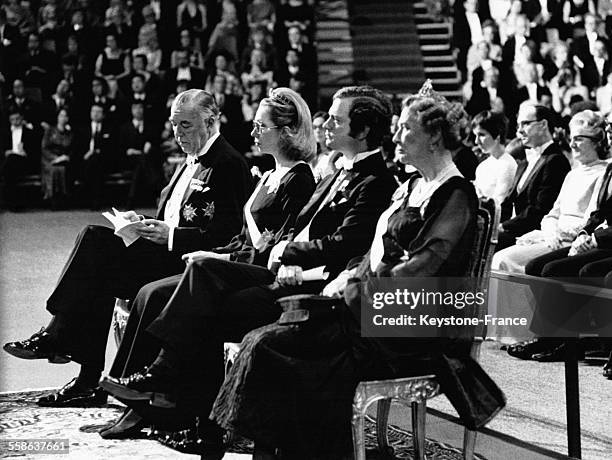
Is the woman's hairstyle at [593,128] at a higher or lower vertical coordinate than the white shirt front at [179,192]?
higher

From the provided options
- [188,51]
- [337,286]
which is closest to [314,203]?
[337,286]

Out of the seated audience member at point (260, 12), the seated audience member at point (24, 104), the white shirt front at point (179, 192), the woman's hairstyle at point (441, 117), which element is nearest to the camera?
the woman's hairstyle at point (441, 117)

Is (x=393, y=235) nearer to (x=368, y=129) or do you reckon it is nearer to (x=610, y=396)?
(x=368, y=129)

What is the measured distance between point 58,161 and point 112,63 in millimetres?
1552

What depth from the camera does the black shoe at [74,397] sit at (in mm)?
4480

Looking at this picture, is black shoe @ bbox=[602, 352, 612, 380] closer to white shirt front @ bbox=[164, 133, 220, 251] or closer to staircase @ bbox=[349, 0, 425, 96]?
white shirt front @ bbox=[164, 133, 220, 251]

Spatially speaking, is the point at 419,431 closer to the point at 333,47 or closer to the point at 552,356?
the point at 552,356

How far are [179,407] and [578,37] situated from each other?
31.0 feet

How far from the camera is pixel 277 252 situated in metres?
3.81

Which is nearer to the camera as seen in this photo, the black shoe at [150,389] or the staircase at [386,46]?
the black shoe at [150,389]

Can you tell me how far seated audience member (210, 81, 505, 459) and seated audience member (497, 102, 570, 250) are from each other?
8.78ft

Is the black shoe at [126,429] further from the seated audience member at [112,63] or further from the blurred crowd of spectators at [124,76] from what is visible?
the seated audience member at [112,63]

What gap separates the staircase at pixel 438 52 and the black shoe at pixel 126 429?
9.96 m

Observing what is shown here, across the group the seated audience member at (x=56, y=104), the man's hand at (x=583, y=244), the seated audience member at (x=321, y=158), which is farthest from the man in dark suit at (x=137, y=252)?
the seated audience member at (x=56, y=104)
